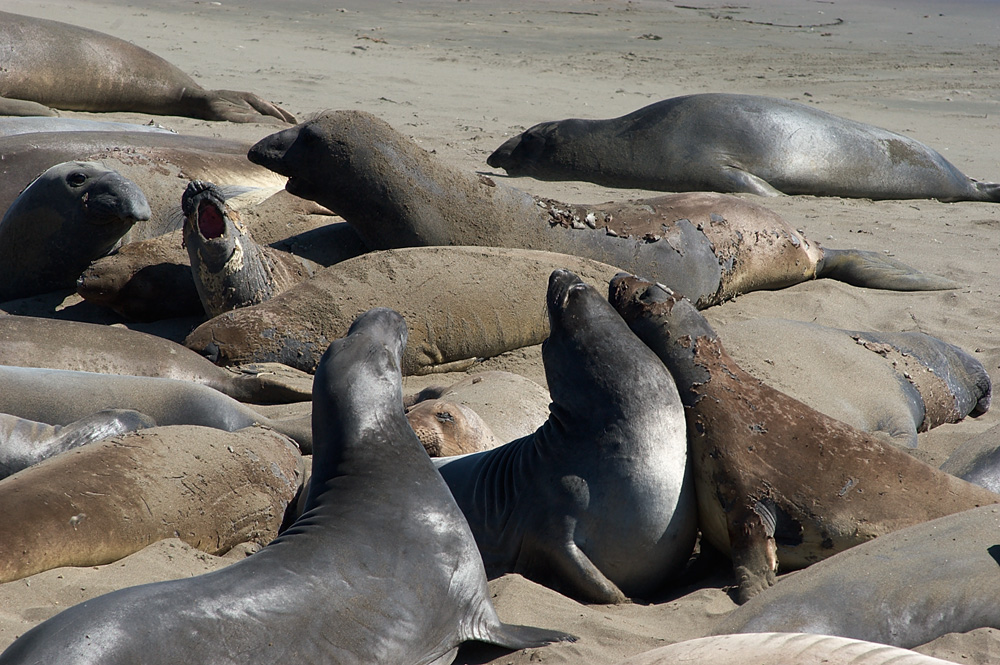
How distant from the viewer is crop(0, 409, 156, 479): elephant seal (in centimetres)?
345

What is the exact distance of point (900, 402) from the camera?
4.61 metres

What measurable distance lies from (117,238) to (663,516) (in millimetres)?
3827

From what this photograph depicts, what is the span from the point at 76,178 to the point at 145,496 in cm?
306

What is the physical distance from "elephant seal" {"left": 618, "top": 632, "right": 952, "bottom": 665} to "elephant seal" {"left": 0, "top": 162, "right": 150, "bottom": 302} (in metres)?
4.53

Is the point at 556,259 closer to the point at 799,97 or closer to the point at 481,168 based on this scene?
the point at 481,168

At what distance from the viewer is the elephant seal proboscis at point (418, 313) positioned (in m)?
5.05

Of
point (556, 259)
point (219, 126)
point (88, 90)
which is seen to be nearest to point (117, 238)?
point (556, 259)

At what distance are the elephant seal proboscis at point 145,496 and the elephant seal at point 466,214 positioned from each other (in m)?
2.13

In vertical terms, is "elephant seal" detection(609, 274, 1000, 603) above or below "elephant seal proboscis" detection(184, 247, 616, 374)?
above

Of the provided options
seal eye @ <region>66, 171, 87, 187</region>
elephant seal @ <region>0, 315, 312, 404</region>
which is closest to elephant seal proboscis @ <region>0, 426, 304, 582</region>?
elephant seal @ <region>0, 315, 312, 404</region>

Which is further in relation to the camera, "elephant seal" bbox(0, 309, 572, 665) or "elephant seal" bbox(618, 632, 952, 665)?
"elephant seal" bbox(0, 309, 572, 665)

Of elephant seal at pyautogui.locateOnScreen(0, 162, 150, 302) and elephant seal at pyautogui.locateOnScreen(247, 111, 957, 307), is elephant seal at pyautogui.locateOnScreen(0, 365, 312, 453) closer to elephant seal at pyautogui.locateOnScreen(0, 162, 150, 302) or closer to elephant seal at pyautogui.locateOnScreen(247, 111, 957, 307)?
elephant seal at pyautogui.locateOnScreen(0, 162, 150, 302)

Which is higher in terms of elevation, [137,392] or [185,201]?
[185,201]

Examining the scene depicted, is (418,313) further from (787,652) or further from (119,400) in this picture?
(787,652)
